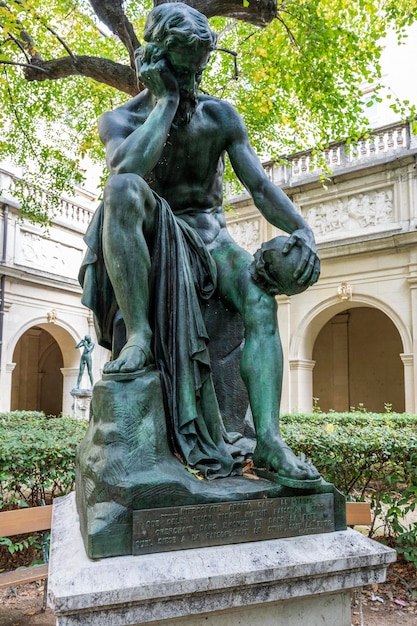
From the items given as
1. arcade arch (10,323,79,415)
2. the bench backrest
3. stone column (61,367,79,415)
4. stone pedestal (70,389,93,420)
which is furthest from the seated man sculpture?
arcade arch (10,323,79,415)

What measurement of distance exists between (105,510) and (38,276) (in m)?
13.4

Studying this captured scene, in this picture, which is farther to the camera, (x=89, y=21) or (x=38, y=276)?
(x=38, y=276)

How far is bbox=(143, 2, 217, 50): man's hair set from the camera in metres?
2.01

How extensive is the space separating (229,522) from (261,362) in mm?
610

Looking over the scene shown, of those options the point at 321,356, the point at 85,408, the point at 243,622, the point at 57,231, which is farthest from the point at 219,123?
the point at 321,356

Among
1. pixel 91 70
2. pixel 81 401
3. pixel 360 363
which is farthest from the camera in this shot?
pixel 360 363

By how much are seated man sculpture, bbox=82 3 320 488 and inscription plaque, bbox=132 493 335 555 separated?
0.10m

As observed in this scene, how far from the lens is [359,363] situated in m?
16.0

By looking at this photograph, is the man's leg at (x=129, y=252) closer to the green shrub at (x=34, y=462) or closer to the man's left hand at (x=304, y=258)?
the man's left hand at (x=304, y=258)

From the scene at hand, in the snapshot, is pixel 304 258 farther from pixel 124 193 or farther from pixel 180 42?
pixel 180 42

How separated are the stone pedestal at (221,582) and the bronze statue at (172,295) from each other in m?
0.18

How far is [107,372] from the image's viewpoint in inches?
70.1

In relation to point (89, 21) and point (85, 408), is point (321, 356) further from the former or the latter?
point (89, 21)

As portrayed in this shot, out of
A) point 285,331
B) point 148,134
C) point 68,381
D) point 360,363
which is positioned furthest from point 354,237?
point 148,134
